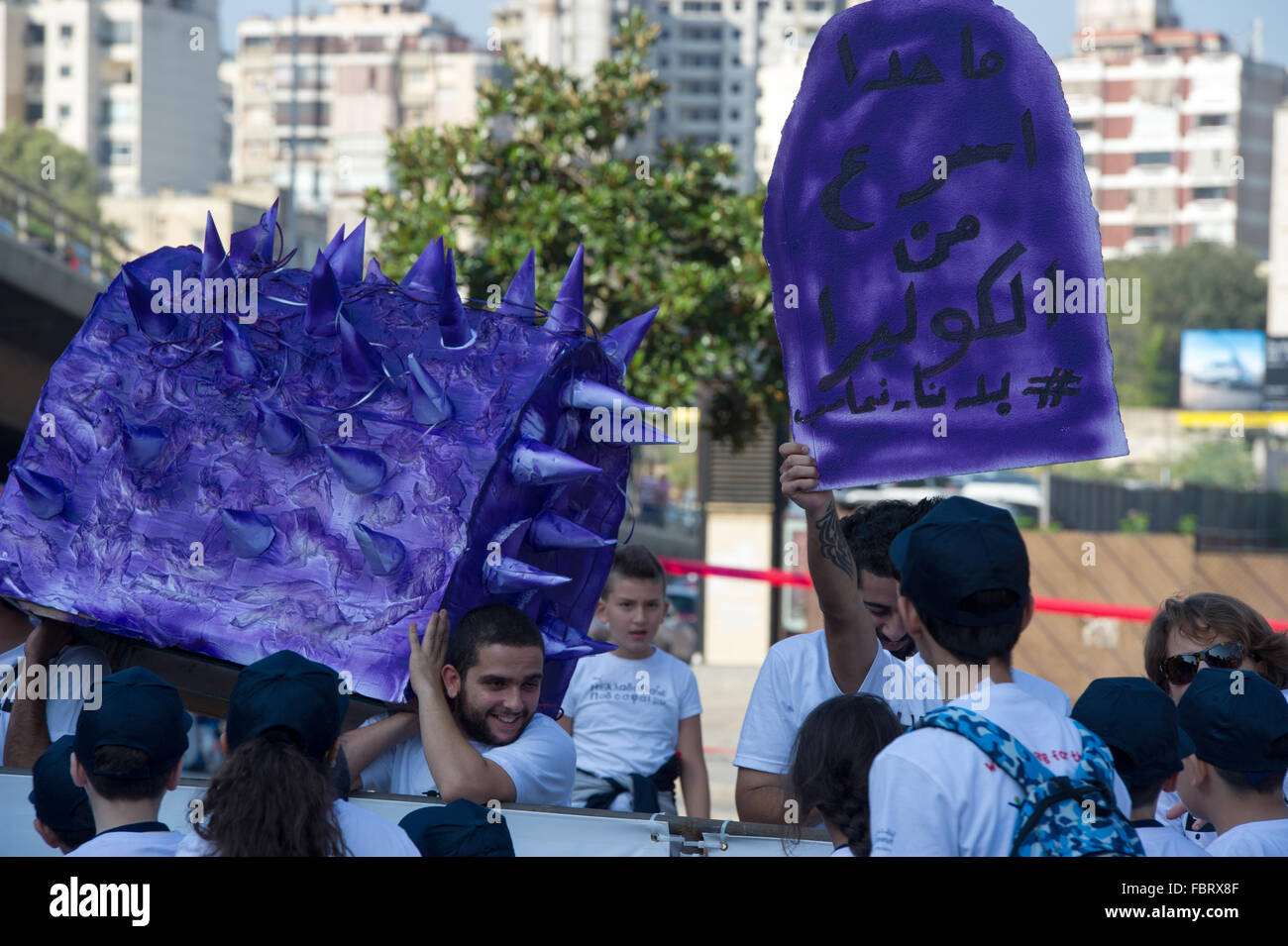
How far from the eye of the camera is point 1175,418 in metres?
52.1

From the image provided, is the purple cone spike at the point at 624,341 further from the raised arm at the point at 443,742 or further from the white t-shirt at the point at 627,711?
the white t-shirt at the point at 627,711

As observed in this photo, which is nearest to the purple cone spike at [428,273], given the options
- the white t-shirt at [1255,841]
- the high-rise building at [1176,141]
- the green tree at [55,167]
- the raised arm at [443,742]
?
the raised arm at [443,742]

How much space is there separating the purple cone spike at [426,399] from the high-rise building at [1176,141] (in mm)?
92335

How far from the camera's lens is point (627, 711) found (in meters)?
5.17

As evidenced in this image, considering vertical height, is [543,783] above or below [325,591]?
below

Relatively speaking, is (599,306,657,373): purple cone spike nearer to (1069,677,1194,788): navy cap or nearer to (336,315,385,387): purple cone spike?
(336,315,385,387): purple cone spike

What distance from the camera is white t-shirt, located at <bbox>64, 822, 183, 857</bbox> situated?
258 cm

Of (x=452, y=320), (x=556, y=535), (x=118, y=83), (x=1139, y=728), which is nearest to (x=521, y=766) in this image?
(x=556, y=535)

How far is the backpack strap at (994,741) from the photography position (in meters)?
2.19

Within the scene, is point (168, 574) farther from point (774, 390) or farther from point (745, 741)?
point (774, 390)

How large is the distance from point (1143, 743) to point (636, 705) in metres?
2.54
